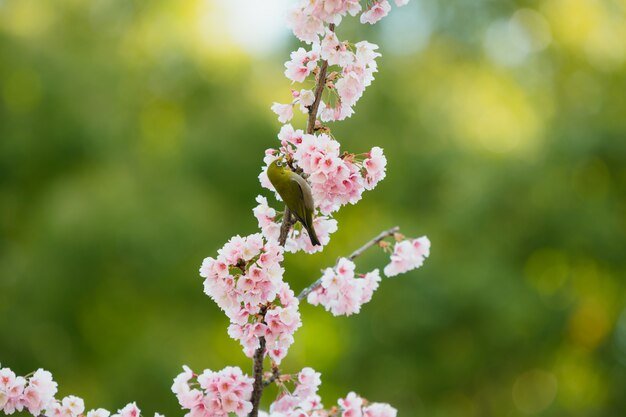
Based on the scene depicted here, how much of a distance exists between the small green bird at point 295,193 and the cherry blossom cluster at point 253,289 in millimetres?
106

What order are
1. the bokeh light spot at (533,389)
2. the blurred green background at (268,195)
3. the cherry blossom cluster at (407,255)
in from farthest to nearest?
1. the bokeh light spot at (533,389)
2. the blurred green background at (268,195)
3. the cherry blossom cluster at (407,255)

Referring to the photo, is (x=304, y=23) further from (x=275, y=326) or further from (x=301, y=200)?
(x=275, y=326)

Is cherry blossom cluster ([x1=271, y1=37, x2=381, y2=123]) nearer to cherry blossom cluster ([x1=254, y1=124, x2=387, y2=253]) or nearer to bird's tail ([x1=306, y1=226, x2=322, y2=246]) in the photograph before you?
cherry blossom cluster ([x1=254, y1=124, x2=387, y2=253])

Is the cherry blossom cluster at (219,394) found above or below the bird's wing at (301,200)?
below

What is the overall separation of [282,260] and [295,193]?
8.0 inches

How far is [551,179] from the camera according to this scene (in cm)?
1102

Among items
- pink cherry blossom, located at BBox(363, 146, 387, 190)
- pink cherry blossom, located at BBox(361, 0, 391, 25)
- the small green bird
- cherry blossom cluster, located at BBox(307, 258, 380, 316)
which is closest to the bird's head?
the small green bird

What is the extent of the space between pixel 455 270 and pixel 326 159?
8808mm

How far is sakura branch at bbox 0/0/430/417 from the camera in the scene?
2336 millimetres

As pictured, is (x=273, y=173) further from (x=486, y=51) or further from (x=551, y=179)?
(x=486, y=51)

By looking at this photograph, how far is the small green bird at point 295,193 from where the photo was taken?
2328 millimetres

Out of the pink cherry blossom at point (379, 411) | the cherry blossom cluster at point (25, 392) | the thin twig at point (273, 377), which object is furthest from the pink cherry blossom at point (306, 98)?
the cherry blossom cluster at point (25, 392)

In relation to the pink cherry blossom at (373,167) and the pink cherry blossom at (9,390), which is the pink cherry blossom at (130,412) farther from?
the pink cherry blossom at (373,167)

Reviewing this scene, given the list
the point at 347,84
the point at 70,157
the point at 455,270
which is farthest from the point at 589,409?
the point at 347,84
